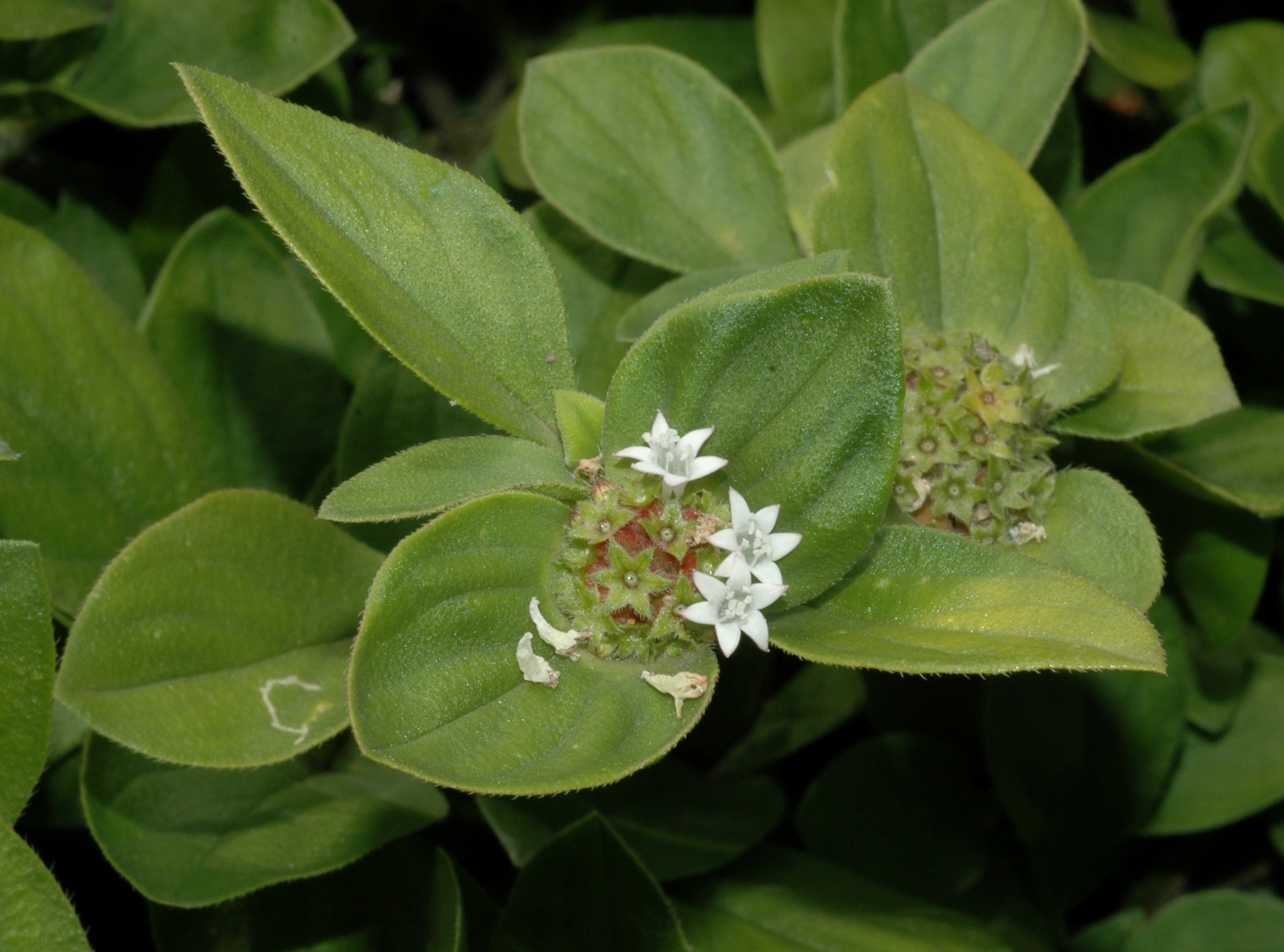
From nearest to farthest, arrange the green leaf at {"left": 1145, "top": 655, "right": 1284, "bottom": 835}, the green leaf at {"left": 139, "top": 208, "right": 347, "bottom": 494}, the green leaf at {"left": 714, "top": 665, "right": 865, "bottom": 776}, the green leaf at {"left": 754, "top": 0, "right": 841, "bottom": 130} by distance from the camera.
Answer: the green leaf at {"left": 139, "top": 208, "right": 347, "bottom": 494}
the green leaf at {"left": 714, "top": 665, "right": 865, "bottom": 776}
the green leaf at {"left": 1145, "top": 655, "right": 1284, "bottom": 835}
the green leaf at {"left": 754, "top": 0, "right": 841, "bottom": 130}

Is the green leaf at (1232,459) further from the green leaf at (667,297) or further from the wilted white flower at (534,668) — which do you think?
the wilted white flower at (534,668)

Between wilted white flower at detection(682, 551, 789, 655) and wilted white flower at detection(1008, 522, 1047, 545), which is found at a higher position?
wilted white flower at detection(682, 551, 789, 655)

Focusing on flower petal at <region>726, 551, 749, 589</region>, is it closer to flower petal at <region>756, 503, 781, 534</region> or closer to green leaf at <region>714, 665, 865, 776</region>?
flower petal at <region>756, 503, 781, 534</region>

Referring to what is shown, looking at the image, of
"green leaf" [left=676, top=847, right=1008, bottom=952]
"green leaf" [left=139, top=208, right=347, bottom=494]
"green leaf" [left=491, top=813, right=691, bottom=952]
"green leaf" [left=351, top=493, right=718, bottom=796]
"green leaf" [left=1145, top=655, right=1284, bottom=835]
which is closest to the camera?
"green leaf" [left=351, top=493, right=718, bottom=796]

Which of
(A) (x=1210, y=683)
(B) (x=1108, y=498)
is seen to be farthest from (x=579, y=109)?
(A) (x=1210, y=683)

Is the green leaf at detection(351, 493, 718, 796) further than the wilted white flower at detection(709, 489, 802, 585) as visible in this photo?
No

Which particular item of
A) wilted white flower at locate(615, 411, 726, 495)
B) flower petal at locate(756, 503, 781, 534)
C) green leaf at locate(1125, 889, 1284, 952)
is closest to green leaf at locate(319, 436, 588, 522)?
wilted white flower at locate(615, 411, 726, 495)
